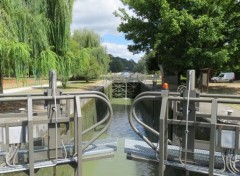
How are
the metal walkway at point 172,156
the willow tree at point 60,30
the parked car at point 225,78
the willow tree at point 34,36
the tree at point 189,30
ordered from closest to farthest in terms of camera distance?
the metal walkway at point 172,156
the willow tree at point 34,36
the willow tree at point 60,30
the tree at point 189,30
the parked car at point 225,78

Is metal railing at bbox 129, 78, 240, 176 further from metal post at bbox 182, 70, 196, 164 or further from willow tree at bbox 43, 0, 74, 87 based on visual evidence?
willow tree at bbox 43, 0, 74, 87

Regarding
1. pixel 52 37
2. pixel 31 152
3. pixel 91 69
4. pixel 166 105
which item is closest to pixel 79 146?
Result: pixel 31 152

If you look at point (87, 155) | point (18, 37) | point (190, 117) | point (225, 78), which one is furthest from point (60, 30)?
point (225, 78)

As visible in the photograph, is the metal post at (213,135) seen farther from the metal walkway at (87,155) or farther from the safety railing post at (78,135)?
the safety railing post at (78,135)

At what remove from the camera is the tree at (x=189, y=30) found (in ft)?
67.3

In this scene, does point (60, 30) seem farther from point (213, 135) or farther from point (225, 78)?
point (225, 78)

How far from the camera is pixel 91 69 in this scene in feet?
131

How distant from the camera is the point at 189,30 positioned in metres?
20.8

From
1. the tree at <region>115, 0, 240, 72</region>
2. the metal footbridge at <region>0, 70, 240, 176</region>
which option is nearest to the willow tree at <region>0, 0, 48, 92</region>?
the metal footbridge at <region>0, 70, 240, 176</region>

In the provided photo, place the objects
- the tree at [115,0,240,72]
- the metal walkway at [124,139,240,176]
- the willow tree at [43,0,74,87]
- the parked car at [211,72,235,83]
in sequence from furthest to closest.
→ 1. the parked car at [211,72,235,83]
2. the tree at [115,0,240,72]
3. the willow tree at [43,0,74,87]
4. the metal walkway at [124,139,240,176]

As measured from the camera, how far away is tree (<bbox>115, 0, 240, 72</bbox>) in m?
20.5

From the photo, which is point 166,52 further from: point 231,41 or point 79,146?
point 79,146

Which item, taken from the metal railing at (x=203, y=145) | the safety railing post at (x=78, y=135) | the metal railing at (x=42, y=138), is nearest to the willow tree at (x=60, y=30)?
the metal railing at (x=42, y=138)

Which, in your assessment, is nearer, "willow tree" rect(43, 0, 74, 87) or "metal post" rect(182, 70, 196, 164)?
"metal post" rect(182, 70, 196, 164)
